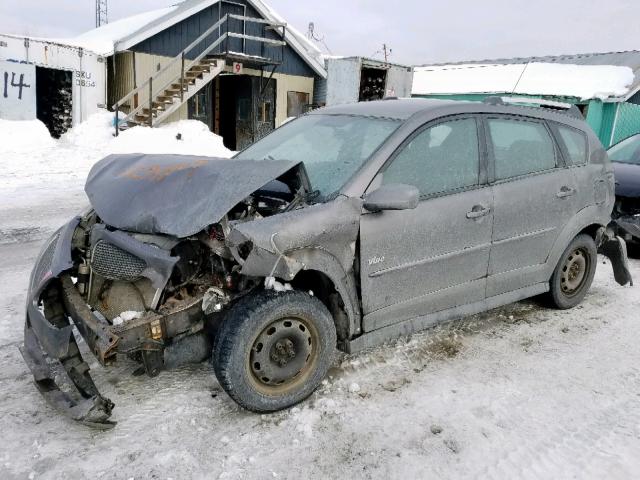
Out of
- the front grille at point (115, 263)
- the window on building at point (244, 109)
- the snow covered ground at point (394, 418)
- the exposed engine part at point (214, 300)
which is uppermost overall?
the window on building at point (244, 109)

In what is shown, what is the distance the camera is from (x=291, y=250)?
109 inches

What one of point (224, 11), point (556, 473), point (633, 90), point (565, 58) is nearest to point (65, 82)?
point (224, 11)

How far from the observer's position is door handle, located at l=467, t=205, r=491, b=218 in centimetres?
355

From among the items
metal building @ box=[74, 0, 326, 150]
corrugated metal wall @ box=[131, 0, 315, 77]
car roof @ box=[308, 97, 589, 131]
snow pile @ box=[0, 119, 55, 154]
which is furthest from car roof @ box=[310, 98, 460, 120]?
corrugated metal wall @ box=[131, 0, 315, 77]

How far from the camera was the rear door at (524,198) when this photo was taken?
378 cm

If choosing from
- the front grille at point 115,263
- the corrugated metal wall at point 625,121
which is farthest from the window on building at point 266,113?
the front grille at point 115,263

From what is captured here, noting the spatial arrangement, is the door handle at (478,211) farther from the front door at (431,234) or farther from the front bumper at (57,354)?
the front bumper at (57,354)

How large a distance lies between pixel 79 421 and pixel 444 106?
295 centimetres

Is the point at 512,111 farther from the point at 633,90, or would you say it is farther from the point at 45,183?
the point at 633,90

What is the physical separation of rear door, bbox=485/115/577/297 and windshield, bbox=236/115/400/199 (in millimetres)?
944

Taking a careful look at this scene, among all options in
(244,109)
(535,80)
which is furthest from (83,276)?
(535,80)

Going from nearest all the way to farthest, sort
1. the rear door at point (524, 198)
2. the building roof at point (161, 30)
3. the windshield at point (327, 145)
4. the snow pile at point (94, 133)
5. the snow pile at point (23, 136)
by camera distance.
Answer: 1. the windshield at point (327, 145)
2. the rear door at point (524, 198)
3. the snow pile at point (23, 136)
4. the snow pile at point (94, 133)
5. the building roof at point (161, 30)

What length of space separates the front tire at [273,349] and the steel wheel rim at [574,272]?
2566 mm

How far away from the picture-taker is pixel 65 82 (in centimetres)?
1555
